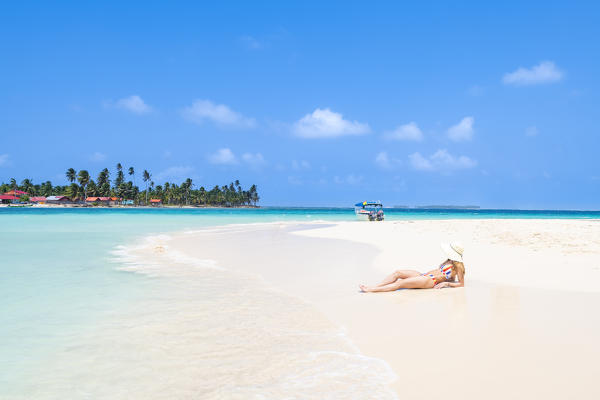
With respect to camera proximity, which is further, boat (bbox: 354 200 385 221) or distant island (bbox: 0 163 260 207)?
distant island (bbox: 0 163 260 207)

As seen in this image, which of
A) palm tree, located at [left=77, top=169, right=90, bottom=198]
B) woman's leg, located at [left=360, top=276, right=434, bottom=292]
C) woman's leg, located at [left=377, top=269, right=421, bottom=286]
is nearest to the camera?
woman's leg, located at [left=360, top=276, right=434, bottom=292]

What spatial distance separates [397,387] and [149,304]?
4.95m

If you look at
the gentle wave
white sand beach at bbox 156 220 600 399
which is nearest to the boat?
white sand beach at bbox 156 220 600 399

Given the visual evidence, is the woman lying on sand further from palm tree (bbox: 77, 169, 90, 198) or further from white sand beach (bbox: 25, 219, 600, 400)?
palm tree (bbox: 77, 169, 90, 198)

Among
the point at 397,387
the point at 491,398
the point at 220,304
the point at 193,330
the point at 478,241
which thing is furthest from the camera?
the point at 478,241

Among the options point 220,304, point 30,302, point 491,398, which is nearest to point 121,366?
point 220,304

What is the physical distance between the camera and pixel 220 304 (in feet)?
23.4

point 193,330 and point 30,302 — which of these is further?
point 30,302

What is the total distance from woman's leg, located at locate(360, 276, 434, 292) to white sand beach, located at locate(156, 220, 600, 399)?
0.16 metres

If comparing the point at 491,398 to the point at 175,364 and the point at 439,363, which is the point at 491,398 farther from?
the point at 175,364

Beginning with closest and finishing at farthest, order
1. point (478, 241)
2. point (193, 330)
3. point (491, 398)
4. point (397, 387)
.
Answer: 1. point (491, 398)
2. point (397, 387)
3. point (193, 330)
4. point (478, 241)

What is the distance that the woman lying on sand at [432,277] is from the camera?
813cm

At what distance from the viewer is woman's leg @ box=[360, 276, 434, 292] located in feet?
26.4

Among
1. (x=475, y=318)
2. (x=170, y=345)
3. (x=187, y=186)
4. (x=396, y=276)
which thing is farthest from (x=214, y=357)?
(x=187, y=186)
